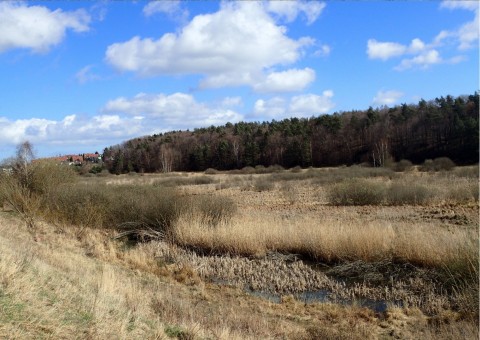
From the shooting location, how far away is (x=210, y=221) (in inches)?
696

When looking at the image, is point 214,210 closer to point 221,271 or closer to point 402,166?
point 221,271

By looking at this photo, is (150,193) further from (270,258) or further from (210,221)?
(270,258)

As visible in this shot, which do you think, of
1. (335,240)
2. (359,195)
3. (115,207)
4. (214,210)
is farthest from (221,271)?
(359,195)

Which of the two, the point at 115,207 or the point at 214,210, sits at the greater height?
the point at 115,207

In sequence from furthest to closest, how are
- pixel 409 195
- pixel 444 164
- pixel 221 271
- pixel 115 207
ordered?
pixel 444 164
pixel 409 195
pixel 115 207
pixel 221 271

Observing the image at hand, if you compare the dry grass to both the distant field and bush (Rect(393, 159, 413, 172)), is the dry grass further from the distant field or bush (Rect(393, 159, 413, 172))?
bush (Rect(393, 159, 413, 172))

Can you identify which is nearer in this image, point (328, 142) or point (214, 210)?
point (214, 210)

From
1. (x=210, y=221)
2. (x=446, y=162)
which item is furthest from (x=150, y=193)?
(x=446, y=162)

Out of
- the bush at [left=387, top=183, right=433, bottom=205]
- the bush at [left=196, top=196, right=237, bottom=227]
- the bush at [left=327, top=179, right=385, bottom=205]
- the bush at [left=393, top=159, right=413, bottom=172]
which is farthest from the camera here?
the bush at [left=393, top=159, right=413, bottom=172]

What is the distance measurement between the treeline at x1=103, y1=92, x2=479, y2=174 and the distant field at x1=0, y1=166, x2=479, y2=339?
2886cm

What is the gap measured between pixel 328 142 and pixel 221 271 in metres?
68.6

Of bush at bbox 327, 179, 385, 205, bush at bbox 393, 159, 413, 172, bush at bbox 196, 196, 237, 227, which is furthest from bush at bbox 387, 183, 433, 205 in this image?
bush at bbox 393, 159, 413, 172

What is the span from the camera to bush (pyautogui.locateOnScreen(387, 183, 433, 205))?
980 inches

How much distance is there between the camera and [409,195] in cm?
2519
